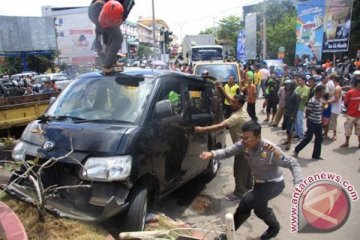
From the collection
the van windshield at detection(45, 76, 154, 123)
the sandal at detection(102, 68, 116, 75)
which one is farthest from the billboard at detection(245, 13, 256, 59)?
the van windshield at detection(45, 76, 154, 123)

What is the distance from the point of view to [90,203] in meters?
3.70

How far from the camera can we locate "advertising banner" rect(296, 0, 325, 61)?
28.0 meters

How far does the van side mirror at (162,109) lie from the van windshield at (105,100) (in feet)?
0.51

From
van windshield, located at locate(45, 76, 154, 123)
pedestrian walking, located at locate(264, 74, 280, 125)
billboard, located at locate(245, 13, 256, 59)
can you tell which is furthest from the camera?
billboard, located at locate(245, 13, 256, 59)

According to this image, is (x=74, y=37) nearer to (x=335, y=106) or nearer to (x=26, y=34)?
(x=26, y=34)

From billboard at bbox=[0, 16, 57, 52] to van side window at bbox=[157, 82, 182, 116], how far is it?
3609cm

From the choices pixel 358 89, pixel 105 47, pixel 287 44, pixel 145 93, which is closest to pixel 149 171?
pixel 145 93

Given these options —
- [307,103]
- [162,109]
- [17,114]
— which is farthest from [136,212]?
[17,114]

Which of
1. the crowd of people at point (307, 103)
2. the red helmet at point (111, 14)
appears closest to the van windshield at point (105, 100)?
the red helmet at point (111, 14)

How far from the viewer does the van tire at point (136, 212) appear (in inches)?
150

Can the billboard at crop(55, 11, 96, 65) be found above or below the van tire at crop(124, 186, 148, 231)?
above

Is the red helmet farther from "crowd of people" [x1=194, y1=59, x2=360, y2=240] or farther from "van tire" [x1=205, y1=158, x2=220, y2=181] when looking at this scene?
"van tire" [x1=205, y1=158, x2=220, y2=181]

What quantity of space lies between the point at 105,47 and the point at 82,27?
42281 mm

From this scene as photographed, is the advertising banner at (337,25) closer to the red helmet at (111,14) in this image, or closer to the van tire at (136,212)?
the red helmet at (111,14)
